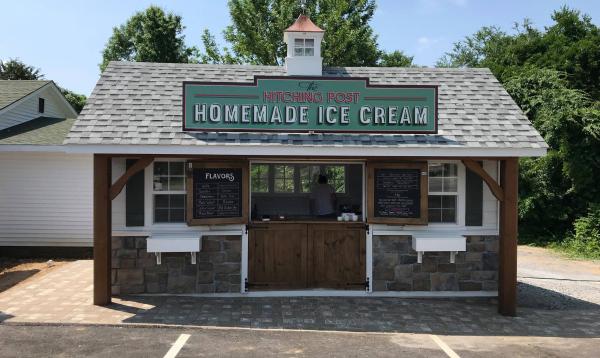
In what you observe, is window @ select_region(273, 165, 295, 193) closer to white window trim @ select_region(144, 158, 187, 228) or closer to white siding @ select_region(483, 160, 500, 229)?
white window trim @ select_region(144, 158, 187, 228)

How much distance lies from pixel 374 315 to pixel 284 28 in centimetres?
2217

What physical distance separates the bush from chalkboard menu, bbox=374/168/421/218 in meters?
9.18

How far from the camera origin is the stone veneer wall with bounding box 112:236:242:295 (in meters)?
8.81

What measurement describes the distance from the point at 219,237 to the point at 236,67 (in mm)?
4040

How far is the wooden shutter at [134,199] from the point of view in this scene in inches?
348

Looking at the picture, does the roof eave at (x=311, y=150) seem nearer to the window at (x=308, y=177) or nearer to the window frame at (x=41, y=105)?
the window at (x=308, y=177)

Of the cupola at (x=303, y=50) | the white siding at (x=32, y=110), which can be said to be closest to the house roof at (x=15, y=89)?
the white siding at (x=32, y=110)

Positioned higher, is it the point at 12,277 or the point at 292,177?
the point at 292,177

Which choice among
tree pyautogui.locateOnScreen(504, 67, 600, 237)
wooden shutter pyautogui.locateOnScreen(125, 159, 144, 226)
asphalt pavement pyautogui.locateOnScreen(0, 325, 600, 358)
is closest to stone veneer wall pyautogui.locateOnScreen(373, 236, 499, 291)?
asphalt pavement pyautogui.locateOnScreen(0, 325, 600, 358)

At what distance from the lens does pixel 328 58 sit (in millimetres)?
27594

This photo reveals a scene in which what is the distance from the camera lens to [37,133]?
45.5 feet

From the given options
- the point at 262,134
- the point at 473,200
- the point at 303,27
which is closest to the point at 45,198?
the point at 262,134

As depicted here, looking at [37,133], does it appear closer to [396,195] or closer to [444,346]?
[396,195]

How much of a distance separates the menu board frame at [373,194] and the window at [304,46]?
128 inches
